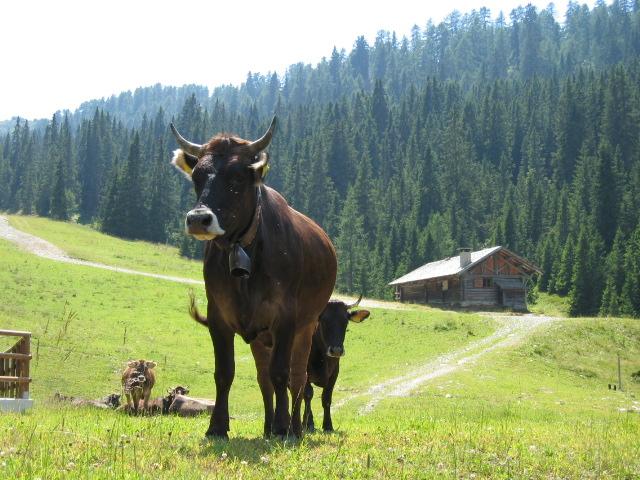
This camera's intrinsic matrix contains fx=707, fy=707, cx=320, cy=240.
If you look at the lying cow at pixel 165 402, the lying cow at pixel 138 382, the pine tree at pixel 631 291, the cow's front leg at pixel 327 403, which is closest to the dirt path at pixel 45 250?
the pine tree at pixel 631 291

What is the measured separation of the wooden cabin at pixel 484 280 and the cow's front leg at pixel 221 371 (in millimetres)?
65435

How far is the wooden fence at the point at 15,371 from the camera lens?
50.7 ft

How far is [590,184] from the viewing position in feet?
406

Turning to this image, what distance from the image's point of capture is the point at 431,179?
5502 inches

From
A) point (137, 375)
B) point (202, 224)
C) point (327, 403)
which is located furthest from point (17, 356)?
point (202, 224)

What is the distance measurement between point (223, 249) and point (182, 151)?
1.24 metres

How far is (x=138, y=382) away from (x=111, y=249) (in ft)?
269

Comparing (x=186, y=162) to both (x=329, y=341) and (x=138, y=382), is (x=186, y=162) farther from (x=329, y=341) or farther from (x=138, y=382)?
(x=138, y=382)

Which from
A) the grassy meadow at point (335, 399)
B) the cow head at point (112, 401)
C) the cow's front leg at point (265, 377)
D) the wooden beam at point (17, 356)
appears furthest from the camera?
the cow head at point (112, 401)

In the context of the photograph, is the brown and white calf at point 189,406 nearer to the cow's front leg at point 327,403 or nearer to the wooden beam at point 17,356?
the wooden beam at point 17,356

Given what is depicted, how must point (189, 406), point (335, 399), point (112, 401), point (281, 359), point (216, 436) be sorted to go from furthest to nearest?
point (335, 399)
point (112, 401)
point (189, 406)
point (216, 436)
point (281, 359)

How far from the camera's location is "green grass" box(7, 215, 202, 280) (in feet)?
268

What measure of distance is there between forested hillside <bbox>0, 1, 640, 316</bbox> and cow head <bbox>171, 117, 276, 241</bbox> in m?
79.3

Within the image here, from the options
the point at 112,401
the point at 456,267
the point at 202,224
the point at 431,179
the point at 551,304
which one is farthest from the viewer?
the point at 431,179
